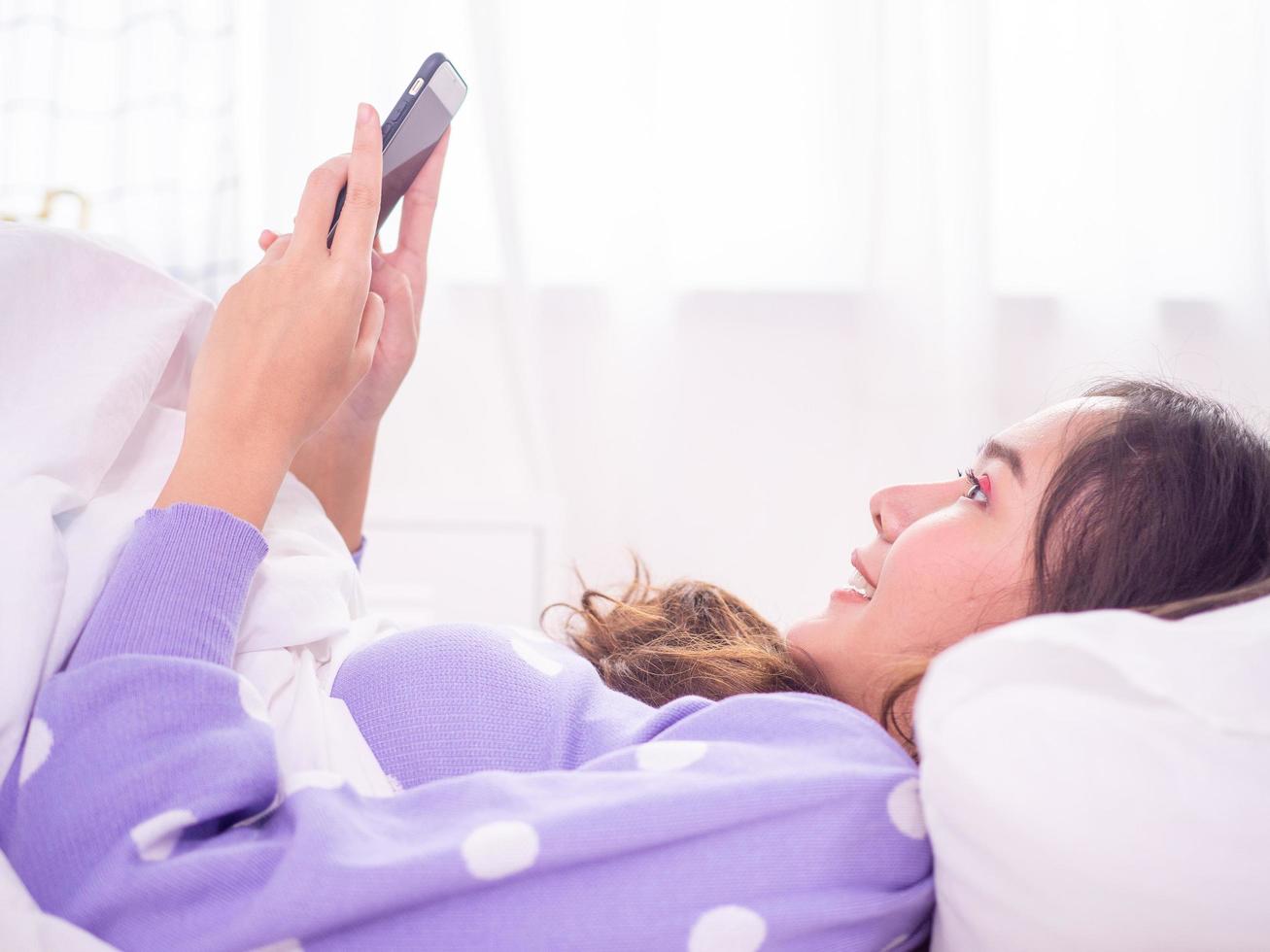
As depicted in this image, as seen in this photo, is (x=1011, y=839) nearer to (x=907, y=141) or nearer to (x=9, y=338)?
(x=9, y=338)

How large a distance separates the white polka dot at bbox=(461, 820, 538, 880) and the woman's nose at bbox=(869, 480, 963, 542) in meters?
0.37

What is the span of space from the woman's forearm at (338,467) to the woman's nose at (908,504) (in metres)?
0.46

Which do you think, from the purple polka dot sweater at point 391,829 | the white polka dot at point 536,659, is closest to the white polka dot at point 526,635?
the white polka dot at point 536,659

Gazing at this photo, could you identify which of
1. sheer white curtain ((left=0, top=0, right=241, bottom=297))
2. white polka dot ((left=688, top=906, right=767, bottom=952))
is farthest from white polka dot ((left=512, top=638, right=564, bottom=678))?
sheer white curtain ((left=0, top=0, right=241, bottom=297))

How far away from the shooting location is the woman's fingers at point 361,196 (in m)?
0.68

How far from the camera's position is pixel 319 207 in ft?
2.30

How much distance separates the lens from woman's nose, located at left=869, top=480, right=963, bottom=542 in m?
0.75

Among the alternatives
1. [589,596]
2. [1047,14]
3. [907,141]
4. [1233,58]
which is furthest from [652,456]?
[1233,58]

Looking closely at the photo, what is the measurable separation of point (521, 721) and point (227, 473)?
218 millimetres

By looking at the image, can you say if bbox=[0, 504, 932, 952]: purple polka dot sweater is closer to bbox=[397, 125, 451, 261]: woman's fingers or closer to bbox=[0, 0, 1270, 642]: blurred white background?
bbox=[397, 125, 451, 261]: woman's fingers

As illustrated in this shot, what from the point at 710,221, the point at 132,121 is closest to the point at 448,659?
the point at 710,221

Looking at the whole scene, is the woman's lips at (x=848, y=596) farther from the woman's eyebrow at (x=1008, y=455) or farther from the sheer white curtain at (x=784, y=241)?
the sheer white curtain at (x=784, y=241)

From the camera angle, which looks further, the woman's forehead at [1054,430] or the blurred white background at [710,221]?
the blurred white background at [710,221]

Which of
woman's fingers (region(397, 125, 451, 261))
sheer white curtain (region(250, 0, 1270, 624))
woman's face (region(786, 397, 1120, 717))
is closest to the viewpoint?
woman's face (region(786, 397, 1120, 717))
